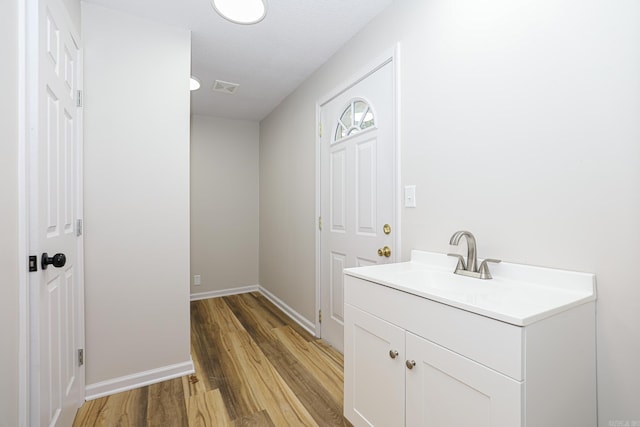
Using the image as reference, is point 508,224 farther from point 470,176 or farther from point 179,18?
point 179,18

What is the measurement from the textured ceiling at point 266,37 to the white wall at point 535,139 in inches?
12.5

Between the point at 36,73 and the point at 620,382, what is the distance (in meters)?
2.30

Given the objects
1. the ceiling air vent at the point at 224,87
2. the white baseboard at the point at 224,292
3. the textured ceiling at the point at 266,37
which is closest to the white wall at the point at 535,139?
the textured ceiling at the point at 266,37

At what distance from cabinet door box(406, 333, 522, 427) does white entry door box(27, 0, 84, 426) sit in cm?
138

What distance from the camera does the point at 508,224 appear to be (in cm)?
126

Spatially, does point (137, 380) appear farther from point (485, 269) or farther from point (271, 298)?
point (485, 269)

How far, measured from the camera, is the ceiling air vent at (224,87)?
2938 millimetres

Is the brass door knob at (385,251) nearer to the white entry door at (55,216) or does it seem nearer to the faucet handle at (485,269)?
the faucet handle at (485,269)

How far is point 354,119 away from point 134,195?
5.23 feet

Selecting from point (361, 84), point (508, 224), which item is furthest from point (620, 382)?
point (361, 84)

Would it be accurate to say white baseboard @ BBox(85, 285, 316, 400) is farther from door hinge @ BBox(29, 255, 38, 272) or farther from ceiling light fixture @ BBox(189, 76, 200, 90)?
ceiling light fixture @ BBox(189, 76, 200, 90)

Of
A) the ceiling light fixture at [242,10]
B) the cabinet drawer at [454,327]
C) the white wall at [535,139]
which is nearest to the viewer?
the cabinet drawer at [454,327]

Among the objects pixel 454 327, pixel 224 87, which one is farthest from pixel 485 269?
pixel 224 87

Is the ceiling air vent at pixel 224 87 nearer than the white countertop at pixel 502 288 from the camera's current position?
No
